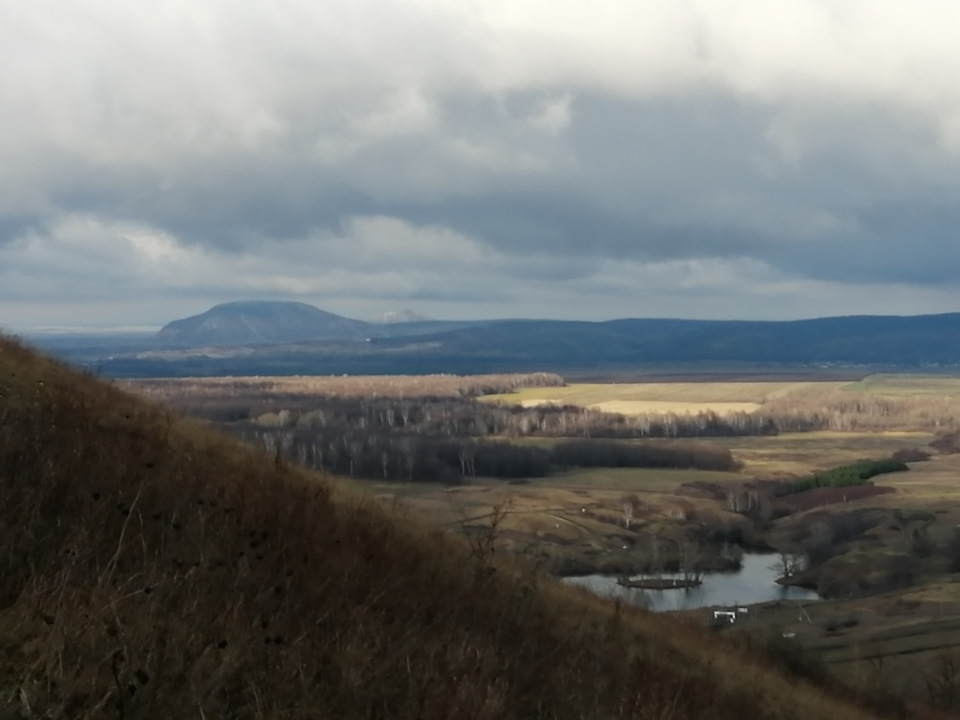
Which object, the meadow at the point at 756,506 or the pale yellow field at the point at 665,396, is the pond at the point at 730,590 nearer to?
the meadow at the point at 756,506

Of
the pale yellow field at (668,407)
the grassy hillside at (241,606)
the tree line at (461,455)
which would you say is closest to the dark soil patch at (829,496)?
the tree line at (461,455)

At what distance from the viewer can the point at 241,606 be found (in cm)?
730

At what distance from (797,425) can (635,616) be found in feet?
386

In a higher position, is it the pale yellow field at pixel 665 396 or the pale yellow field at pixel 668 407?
the pale yellow field at pixel 665 396

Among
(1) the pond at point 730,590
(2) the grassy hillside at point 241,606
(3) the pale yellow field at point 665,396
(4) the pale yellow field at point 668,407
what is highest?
(2) the grassy hillside at point 241,606

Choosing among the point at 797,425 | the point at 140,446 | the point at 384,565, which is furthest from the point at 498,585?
the point at 797,425

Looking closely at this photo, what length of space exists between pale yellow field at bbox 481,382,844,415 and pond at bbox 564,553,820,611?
76526 millimetres

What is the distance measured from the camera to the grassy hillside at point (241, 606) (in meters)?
5.78

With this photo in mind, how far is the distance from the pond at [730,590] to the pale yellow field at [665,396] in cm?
7653

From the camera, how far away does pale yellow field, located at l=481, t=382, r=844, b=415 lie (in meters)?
143

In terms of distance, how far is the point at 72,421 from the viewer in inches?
458

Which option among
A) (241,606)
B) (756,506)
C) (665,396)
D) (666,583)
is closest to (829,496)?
(756,506)

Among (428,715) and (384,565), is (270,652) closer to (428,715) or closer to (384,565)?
(428,715)

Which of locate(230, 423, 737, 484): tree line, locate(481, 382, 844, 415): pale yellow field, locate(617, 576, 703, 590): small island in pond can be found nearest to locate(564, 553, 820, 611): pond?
locate(617, 576, 703, 590): small island in pond
